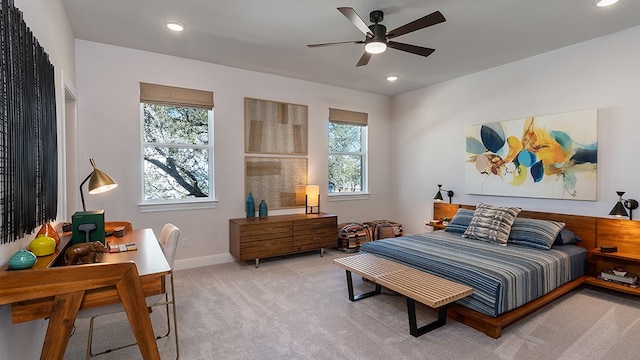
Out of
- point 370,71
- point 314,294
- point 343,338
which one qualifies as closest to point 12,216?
point 343,338

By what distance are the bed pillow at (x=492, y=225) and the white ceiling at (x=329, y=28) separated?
74.7 inches

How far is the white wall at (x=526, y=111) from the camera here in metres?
3.29

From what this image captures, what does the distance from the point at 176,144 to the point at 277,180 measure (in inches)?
57.3

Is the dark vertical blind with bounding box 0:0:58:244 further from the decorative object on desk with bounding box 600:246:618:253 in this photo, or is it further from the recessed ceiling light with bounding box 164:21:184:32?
the decorative object on desk with bounding box 600:246:618:253

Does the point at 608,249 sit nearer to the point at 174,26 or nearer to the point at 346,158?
the point at 346,158

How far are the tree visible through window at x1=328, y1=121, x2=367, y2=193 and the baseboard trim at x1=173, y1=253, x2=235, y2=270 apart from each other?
1.99 metres

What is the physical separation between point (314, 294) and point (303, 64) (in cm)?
287

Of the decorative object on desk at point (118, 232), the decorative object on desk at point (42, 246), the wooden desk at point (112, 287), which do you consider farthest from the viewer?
the decorative object on desk at point (118, 232)

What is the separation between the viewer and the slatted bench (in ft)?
7.64

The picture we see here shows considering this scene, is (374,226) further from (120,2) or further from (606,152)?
(120,2)

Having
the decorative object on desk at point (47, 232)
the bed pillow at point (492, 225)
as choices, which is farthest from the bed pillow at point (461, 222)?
the decorative object on desk at point (47, 232)

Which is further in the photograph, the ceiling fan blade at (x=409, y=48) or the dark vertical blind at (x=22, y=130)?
the ceiling fan blade at (x=409, y=48)

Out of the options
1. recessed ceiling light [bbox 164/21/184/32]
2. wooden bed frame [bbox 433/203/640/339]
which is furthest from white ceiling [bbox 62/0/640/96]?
wooden bed frame [bbox 433/203/640/339]

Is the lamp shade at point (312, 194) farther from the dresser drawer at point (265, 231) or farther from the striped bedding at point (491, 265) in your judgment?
the striped bedding at point (491, 265)
